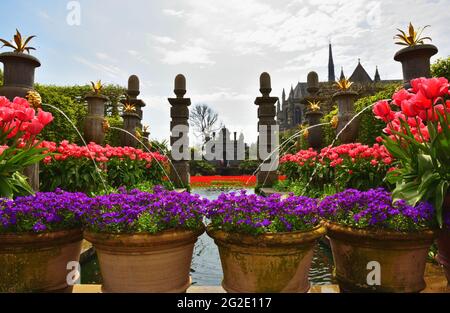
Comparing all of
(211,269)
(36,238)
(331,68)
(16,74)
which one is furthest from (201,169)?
(331,68)

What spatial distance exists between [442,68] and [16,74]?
9.11 m

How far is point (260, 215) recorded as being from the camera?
7.04 feet

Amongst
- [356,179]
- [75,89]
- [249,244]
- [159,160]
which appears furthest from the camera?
[75,89]

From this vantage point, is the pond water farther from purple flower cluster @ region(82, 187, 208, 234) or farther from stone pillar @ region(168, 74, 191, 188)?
stone pillar @ region(168, 74, 191, 188)

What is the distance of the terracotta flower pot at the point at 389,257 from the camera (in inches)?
82.7

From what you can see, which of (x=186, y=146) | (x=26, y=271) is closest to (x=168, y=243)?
(x=26, y=271)

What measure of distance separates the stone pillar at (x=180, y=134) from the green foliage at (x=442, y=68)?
9.47 meters

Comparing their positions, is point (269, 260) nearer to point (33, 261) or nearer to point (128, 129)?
point (33, 261)

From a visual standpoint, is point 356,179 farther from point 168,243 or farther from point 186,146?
point 186,146

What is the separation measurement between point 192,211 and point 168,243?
0.31 meters

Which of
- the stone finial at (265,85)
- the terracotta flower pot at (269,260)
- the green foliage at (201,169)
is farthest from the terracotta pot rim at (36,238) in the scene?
the green foliage at (201,169)

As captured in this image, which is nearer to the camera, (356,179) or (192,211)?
(192,211)

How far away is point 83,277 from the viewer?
10.7 ft
